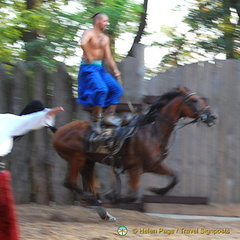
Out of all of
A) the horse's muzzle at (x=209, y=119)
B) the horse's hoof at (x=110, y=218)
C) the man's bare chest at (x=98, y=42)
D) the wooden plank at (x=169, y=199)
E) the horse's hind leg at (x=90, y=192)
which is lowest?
the wooden plank at (x=169, y=199)

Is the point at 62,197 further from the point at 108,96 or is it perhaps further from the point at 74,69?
A: the point at 74,69

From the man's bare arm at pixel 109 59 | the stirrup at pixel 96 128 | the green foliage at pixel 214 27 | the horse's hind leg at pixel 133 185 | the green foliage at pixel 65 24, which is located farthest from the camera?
the green foliage at pixel 214 27

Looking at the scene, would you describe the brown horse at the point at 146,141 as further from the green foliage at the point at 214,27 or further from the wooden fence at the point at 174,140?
the green foliage at the point at 214,27

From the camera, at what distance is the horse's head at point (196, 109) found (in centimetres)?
629

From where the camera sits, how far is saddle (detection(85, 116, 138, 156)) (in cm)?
638

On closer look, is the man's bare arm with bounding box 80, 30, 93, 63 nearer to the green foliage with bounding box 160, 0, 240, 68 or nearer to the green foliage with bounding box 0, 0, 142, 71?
the green foliage with bounding box 0, 0, 142, 71

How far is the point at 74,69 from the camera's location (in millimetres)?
10195

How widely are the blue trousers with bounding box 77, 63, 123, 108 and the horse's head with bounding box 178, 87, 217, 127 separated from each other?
2.92 ft

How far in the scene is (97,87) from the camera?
6504 mm

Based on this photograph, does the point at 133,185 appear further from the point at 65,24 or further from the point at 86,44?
the point at 65,24

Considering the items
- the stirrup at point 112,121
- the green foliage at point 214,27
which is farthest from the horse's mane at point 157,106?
the green foliage at point 214,27

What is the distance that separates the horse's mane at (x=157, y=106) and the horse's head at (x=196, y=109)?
0.40 feet

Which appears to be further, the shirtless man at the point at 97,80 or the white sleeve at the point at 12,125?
the shirtless man at the point at 97,80

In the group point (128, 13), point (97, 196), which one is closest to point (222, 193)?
point (97, 196)
